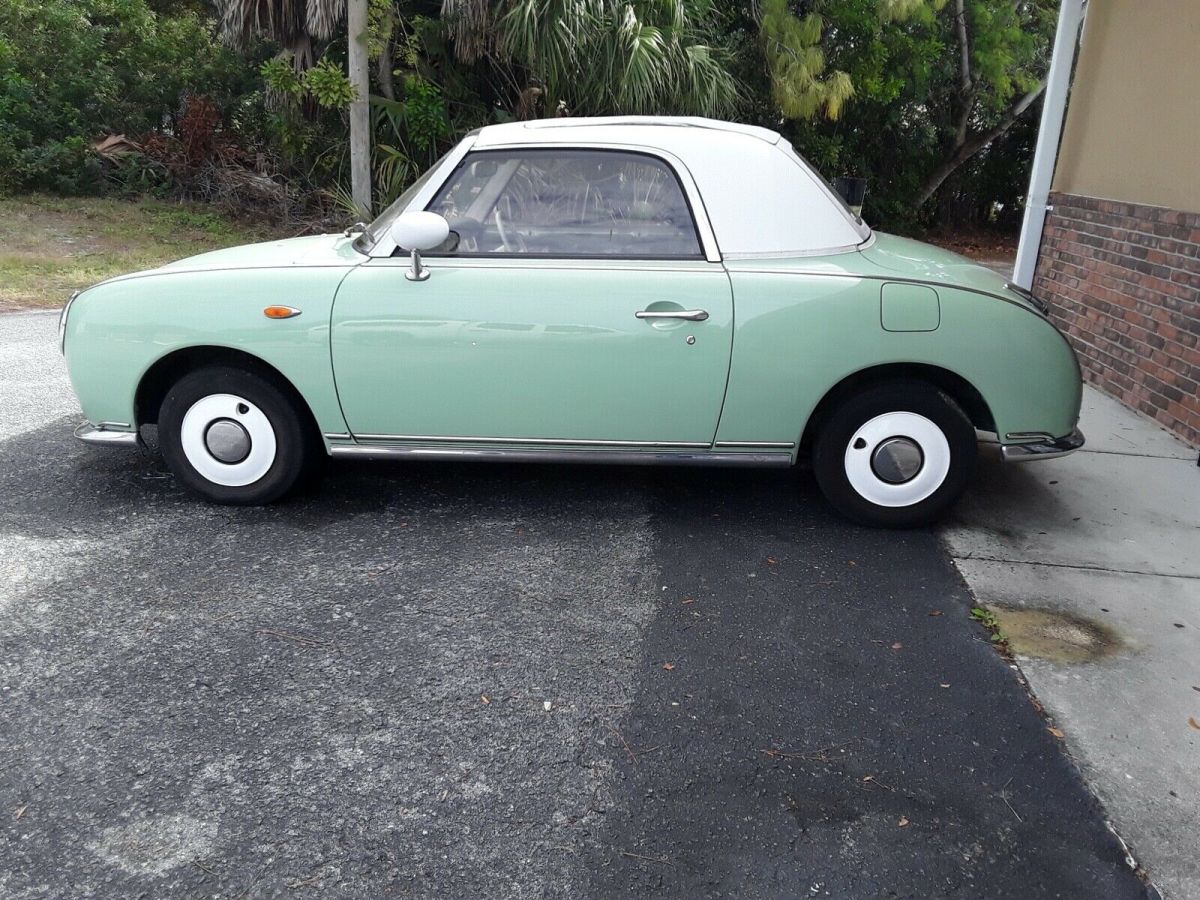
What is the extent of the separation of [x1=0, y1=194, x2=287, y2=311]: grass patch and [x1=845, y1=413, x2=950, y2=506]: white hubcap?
26.1 ft

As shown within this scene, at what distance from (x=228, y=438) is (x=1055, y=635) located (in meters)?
3.37

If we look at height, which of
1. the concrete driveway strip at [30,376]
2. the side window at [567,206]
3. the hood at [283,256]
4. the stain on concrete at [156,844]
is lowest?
the concrete driveway strip at [30,376]

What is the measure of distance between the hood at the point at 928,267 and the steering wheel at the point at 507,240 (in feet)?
4.76

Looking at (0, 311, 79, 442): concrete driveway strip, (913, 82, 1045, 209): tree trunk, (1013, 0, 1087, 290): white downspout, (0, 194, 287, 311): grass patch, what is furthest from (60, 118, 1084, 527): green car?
(913, 82, 1045, 209): tree trunk

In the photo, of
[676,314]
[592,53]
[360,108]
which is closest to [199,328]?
[676,314]

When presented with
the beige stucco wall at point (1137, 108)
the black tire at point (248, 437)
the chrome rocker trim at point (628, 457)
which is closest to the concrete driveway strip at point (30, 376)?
the black tire at point (248, 437)

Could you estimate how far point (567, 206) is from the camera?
4.25 meters

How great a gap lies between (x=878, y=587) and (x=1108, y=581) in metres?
0.93

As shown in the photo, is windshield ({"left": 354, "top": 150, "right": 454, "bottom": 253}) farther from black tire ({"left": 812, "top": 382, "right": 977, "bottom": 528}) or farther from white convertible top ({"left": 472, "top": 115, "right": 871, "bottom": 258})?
black tire ({"left": 812, "top": 382, "right": 977, "bottom": 528})

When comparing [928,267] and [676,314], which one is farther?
[928,267]

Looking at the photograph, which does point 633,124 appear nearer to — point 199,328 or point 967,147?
point 199,328

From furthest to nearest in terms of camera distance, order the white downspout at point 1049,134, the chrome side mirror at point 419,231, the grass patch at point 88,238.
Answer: the grass patch at point 88,238 < the white downspout at point 1049,134 < the chrome side mirror at point 419,231

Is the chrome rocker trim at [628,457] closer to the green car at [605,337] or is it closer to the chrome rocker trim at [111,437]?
the green car at [605,337]

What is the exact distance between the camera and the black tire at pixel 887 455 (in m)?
4.24
